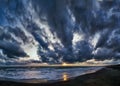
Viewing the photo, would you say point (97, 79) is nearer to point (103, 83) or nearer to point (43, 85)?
point (103, 83)

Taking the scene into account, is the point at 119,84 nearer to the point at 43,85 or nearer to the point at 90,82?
the point at 90,82

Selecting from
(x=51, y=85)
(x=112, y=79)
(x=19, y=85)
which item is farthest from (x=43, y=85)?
(x=112, y=79)

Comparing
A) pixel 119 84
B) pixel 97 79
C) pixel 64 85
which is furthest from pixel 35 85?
pixel 119 84

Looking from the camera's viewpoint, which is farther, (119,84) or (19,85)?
(19,85)

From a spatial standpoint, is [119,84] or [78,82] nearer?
[119,84]

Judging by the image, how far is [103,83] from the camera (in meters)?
33.0

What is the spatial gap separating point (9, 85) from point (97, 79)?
1301cm

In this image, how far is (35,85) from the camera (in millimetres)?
33688

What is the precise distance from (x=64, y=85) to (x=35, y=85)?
4.04 m

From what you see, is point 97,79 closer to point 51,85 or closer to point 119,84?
point 119,84

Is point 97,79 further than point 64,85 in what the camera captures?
Yes

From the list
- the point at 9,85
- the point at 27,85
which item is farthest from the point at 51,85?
the point at 9,85

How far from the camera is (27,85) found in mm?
34562

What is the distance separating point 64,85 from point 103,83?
17.5ft
